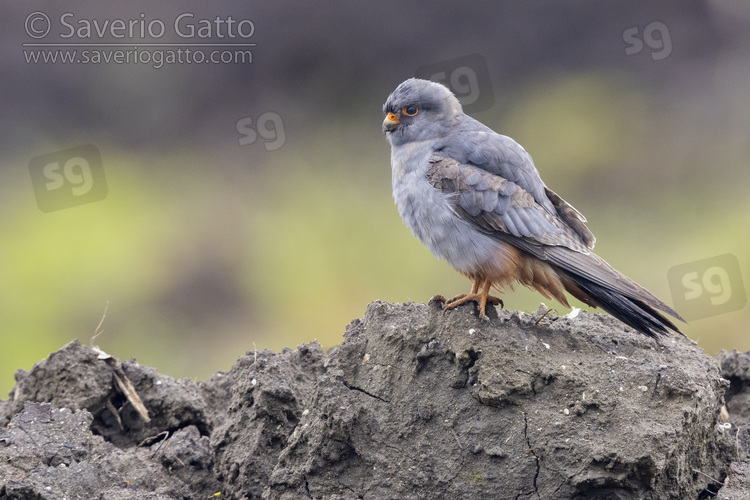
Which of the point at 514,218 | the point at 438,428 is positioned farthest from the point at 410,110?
the point at 438,428

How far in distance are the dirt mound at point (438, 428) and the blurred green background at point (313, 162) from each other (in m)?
4.57

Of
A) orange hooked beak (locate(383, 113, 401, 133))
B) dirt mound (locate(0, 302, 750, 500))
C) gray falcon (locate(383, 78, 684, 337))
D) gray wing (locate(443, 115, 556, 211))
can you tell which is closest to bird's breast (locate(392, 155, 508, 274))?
gray falcon (locate(383, 78, 684, 337))

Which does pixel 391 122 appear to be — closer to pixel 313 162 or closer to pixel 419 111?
pixel 419 111

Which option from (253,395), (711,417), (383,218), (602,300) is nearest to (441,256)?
(602,300)

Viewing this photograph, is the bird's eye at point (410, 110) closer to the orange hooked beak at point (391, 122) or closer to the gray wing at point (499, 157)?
the orange hooked beak at point (391, 122)

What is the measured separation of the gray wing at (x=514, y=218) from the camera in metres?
5.01

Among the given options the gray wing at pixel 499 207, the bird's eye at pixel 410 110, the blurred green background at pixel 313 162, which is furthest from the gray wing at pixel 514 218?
the blurred green background at pixel 313 162

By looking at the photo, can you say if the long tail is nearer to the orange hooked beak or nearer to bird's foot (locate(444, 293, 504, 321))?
bird's foot (locate(444, 293, 504, 321))

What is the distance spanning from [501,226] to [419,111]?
3.55 feet

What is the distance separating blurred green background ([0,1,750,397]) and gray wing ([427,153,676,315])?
461cm

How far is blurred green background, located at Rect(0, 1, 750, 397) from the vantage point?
33.8ft

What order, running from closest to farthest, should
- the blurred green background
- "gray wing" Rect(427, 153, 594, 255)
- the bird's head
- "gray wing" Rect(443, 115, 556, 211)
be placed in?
"gray wing" Rect(427, 153, 594, 255)
"gray wing" Rect(443, 115, 556, 211)
the bird's head
the blurred green background

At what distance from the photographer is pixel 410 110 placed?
572cm

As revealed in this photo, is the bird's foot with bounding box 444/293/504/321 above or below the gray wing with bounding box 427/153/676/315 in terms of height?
below
